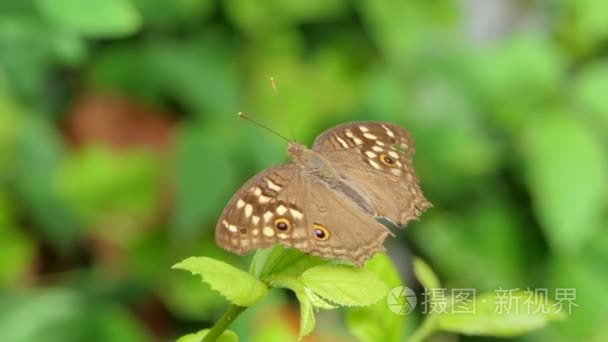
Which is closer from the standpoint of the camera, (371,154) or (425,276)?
(425,276)

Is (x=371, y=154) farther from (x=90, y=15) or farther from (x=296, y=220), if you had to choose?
(x=90, y=15)

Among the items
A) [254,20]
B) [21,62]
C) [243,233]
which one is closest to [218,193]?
[254,20]

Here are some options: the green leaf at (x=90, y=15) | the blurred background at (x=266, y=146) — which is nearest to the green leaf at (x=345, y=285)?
the green leaf at (x=90, y=15)

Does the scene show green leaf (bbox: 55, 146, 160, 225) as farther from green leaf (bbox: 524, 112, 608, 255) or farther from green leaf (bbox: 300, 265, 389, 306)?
green leaf (bbox: 300, 265, 389, 306)

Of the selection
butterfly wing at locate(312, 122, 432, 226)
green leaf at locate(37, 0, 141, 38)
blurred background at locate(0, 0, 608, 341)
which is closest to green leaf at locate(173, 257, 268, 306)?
butterfly wing at locate(312, 122, 432, 226)

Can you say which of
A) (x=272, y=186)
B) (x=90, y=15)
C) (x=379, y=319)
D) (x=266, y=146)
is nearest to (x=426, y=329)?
(x=379, y=319)
